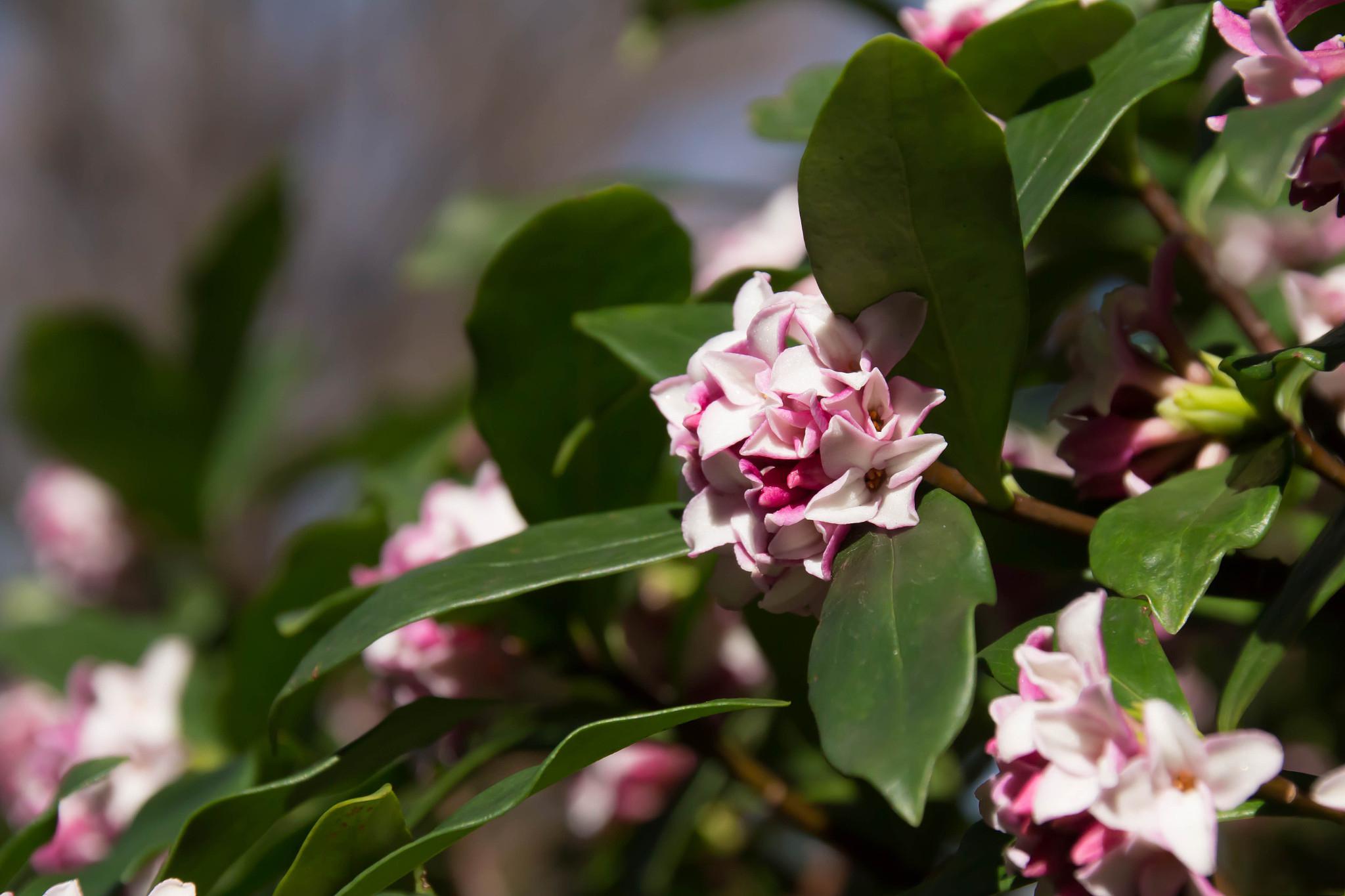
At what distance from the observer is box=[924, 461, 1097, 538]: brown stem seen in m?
0.47

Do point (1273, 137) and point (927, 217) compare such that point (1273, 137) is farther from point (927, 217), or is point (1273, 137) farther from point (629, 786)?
point (629, 786)

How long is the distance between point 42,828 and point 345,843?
242 mm

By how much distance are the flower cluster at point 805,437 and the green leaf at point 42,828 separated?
40cm

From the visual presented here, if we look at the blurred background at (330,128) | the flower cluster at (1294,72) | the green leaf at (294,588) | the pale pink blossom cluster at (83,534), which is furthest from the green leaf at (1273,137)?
the blurred background at (330,128)

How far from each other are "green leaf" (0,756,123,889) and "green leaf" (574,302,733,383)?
0.37 metres

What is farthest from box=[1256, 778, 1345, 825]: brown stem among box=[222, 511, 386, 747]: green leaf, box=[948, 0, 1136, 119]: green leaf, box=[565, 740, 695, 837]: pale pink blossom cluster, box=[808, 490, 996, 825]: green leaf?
box=[565, 740, 695, 837]: pale pink blossom cluster

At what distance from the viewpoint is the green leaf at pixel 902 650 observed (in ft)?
1.18

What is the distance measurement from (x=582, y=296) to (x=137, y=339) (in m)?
1.02

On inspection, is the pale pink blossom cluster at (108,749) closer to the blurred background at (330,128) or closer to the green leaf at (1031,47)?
the green leaf at (1031,47)

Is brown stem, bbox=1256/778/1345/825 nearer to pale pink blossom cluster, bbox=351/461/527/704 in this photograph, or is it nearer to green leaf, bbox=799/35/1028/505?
green leaf, bbox=799/35/1028/505

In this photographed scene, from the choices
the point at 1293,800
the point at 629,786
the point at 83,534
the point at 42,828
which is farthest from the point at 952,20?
the point at 83,534

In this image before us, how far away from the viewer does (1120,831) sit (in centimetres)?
38

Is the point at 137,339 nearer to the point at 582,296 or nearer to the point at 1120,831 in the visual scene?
the point at 582,296

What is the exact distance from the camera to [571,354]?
652 mm
